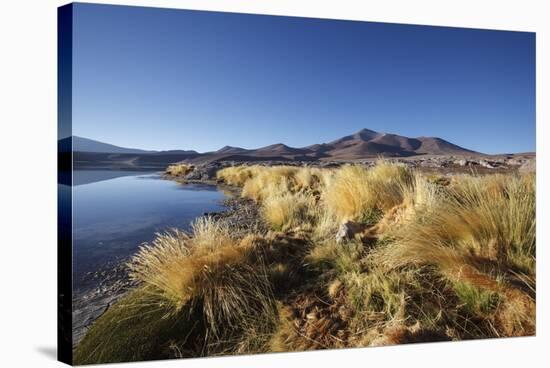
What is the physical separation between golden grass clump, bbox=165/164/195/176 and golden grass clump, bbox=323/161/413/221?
124 cm

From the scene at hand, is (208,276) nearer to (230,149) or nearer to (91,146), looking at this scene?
(230,149)

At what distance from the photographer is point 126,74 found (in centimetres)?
303

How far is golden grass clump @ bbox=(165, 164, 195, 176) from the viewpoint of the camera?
325 centimetres

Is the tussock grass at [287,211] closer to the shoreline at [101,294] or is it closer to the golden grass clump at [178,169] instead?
the shoreline at [101,294]

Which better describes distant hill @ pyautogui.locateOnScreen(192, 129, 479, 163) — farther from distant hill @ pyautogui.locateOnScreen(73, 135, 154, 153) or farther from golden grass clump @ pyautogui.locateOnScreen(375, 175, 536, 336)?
distant hill @ pyautogui.locateOnScreen(73, 135, 154, 153)

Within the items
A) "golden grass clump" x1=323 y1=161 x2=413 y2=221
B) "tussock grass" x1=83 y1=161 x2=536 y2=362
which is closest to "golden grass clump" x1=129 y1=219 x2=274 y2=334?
"tussock grass" x1=83 y1=161 x2=536 y2=362

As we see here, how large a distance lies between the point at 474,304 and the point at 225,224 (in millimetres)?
1769

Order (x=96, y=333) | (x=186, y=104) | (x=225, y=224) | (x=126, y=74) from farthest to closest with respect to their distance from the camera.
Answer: (x=225, y=224)
(x=186, y=104)
(x=126, y=74)
(x=96, y=333)

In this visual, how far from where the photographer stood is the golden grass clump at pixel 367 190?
3.87m

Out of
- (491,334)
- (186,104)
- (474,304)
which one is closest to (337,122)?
(186,104)

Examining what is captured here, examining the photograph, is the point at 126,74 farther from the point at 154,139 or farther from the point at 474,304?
the point at 474,304

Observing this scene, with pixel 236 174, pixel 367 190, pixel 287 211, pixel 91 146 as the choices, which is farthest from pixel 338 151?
pixel 91 146

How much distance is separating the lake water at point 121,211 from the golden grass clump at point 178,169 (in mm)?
86

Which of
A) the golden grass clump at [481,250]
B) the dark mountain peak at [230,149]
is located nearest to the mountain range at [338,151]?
the dark mountain peak at [230,149]
